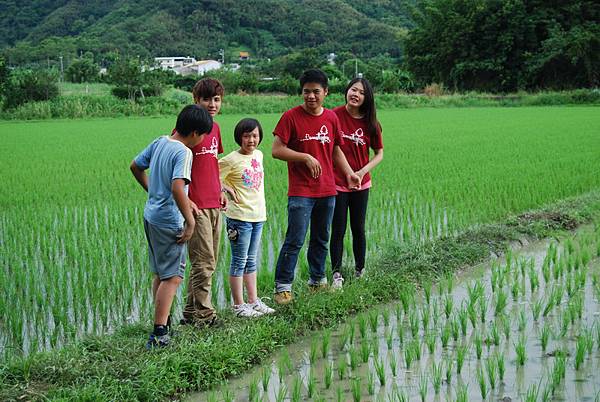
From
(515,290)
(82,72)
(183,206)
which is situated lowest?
(515,290)

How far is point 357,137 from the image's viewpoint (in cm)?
449

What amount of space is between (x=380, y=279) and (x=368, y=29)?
63355 millimetres

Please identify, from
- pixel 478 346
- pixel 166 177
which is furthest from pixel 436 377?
pixel 166 177

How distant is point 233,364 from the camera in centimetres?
319

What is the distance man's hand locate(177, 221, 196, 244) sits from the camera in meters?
3.25

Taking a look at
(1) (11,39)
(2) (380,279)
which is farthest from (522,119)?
(1) (11,39)

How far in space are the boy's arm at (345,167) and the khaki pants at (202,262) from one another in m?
0.90

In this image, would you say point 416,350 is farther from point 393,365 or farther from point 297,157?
point 297,157

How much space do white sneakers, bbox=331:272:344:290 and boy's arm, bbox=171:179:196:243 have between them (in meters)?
1.33

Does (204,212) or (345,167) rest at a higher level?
(345,167)

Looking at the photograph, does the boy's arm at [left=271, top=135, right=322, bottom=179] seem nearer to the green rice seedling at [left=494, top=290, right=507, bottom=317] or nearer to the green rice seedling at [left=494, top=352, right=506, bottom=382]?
the green rice seedling at [left=494, top=290, right=507, bottom=317]

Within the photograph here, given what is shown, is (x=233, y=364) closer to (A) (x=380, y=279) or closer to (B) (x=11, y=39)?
(A) (x=380, y=279)

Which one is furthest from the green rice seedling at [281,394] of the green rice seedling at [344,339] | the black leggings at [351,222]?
the black leggings at [351,222]

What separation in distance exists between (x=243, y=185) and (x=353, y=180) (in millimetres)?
799
